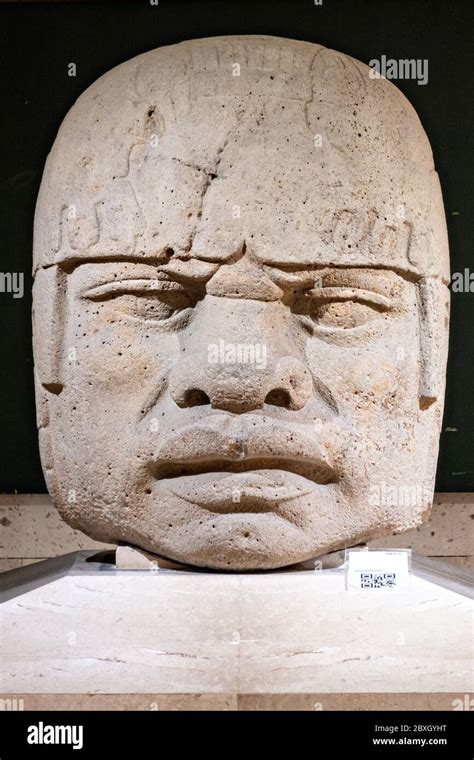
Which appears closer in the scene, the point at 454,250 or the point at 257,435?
the point at 257,435

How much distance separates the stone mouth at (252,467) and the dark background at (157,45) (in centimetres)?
122

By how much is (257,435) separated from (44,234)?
3.15 feet

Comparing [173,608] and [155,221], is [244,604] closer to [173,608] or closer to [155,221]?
[173,608]

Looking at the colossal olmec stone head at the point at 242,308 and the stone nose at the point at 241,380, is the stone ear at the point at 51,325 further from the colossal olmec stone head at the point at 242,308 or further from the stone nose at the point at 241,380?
the stone nose at the point at 241,380

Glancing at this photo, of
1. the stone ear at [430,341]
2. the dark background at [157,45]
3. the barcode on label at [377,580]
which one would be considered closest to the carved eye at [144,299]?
the stone ear at [430,341]

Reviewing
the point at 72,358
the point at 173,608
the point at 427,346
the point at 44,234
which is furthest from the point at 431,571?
the point at 44,234

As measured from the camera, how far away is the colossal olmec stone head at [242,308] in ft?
12.0

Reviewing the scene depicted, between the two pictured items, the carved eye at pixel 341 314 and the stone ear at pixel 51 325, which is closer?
the carved eye at pixel 341 314

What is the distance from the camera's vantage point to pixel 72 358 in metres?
3.86

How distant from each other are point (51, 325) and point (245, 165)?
2.52ft

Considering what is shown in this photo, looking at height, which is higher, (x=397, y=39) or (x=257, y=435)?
(x=397, y=39)
